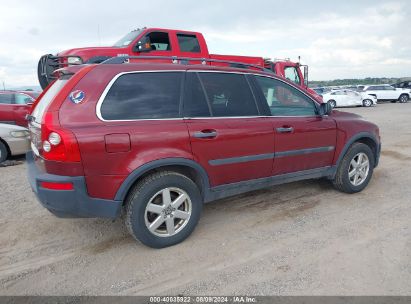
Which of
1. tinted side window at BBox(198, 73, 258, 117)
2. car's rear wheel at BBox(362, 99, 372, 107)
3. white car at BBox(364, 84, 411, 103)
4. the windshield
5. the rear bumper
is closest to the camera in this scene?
the rear bumper

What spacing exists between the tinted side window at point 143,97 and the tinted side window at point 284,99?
44.4 inches

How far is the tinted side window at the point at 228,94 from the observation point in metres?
3.34

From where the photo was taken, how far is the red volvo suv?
2.70 meters

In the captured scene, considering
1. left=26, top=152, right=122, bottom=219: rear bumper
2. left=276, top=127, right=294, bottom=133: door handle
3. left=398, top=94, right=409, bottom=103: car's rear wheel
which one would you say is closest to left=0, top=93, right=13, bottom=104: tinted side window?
left=26, top=152, right=122, bottom=219: rear bumper

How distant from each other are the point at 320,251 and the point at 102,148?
2186 mm

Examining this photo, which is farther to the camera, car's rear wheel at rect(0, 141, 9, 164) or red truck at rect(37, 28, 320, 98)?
red truck at rect(37, 28, 320, 98)

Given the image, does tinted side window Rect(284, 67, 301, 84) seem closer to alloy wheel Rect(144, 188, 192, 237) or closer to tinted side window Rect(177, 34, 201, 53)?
tinted side window Rect(177, 34, 201, 53)

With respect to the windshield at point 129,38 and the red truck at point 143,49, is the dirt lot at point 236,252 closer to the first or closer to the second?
the red truck at point 143,49

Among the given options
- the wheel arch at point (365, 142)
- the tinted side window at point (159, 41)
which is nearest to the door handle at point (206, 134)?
the wheel arch at point (365, 142)

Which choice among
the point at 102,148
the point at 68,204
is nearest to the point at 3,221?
the point at 68,204

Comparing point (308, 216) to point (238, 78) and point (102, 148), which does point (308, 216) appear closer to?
point (238, 78)

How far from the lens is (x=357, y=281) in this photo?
2.58 metres

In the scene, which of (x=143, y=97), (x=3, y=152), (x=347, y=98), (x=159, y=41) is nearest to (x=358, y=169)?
(x=143, y=97)

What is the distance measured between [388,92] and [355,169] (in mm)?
26036
